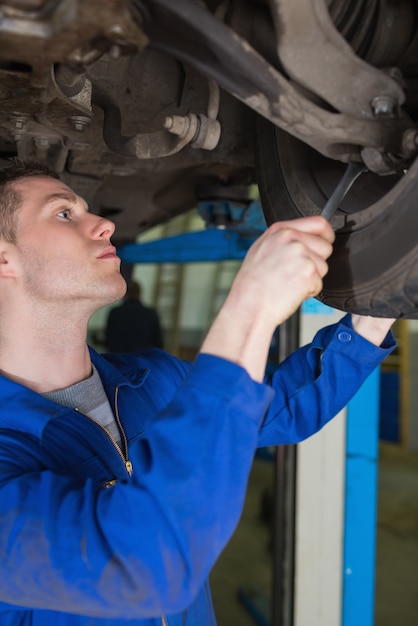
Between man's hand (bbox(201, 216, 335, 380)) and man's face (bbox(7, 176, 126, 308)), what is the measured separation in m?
0.36

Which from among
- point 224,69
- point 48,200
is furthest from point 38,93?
point 224,69

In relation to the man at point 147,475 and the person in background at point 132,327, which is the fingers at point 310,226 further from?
the person in background at point 132,327

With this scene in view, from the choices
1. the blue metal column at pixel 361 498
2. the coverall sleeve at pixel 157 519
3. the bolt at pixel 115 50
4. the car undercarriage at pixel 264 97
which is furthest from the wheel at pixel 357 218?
the blue metal column at pixel 361 498

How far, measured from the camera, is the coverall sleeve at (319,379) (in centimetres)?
95

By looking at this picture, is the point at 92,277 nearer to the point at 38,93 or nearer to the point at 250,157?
the point at 38,93

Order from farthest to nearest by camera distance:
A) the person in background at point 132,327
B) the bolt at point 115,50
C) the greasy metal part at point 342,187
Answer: the person in background at point 132,327, the greasy metal part at point 342,187, the bolt at point 115,50

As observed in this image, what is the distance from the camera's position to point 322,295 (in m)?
0.86

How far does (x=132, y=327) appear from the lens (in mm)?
3682

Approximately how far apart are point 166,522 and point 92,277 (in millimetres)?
466

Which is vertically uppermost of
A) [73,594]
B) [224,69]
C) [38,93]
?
[224,69]

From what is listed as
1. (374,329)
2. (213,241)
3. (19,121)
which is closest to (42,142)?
(19,121)

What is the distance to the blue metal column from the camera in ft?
6.32

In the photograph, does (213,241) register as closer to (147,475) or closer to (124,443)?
(124,443)

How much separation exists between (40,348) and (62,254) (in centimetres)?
16
